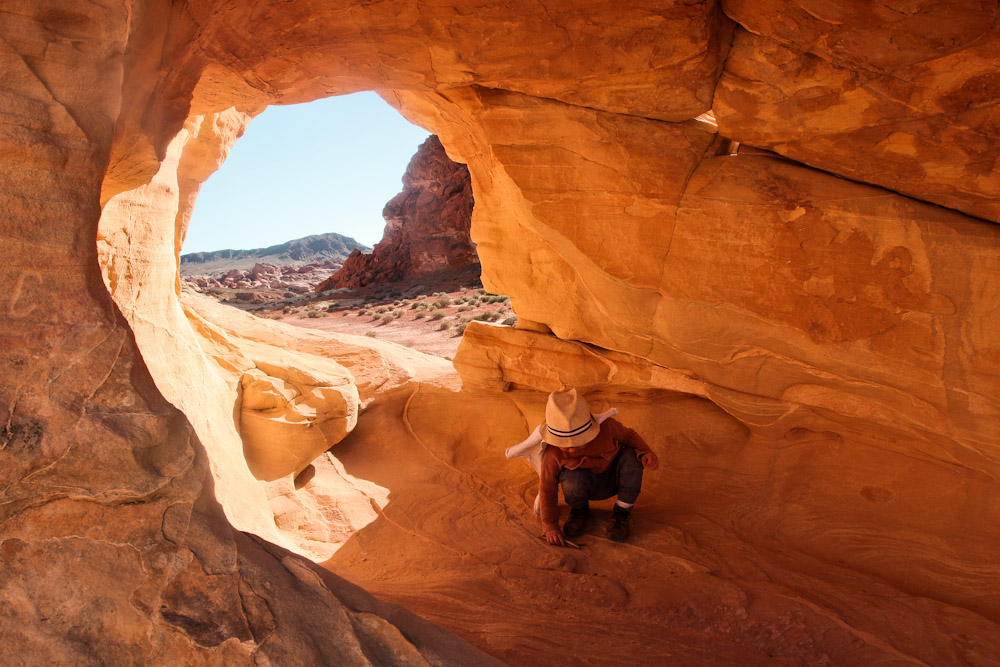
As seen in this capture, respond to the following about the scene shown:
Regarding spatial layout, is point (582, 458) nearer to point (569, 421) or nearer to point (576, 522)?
point (569, 421)

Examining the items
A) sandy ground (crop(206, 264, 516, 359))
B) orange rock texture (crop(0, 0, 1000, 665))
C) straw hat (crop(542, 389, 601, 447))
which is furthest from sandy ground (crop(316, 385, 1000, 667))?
sandy ground (crop(206, 264, 516, 359))

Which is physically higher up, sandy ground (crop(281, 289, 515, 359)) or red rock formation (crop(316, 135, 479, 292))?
red rock formation (crop(316, 135, 479, 292))

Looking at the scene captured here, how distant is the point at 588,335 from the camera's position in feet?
15.2

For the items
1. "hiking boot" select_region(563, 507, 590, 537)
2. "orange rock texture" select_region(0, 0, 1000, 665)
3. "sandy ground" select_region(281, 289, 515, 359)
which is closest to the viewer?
"orange rock texture" select_region(0, 0, 1000, 665)

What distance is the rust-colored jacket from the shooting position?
407 centimetres

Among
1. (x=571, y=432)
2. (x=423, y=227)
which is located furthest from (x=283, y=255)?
(x=571, y=432)

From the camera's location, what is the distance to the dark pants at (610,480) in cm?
409

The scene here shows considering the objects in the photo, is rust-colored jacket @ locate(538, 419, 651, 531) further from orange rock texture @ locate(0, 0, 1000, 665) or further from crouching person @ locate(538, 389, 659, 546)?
orange rock texture @ locate(0, 0, 1000, 665)

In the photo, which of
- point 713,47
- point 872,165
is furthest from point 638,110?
point 872,165

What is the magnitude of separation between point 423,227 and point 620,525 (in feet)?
99.2

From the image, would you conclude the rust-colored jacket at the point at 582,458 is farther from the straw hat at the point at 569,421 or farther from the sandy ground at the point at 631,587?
the sandy ground at the point at 631,587

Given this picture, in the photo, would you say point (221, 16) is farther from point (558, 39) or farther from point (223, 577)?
point (223, 577)

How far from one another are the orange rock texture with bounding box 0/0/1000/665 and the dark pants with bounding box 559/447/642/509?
0.40 meters

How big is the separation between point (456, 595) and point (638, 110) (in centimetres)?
322
